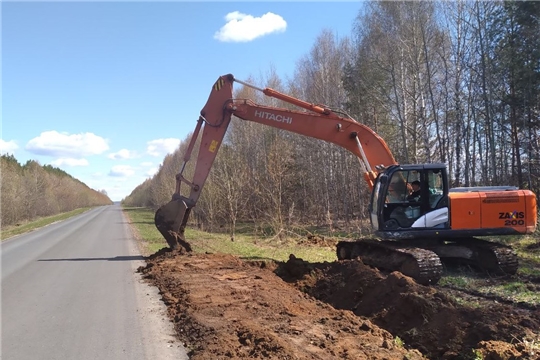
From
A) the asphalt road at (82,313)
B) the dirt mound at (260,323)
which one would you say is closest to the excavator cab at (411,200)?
the dirt mound at (260,323)

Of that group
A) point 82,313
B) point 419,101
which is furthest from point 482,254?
point 419,101

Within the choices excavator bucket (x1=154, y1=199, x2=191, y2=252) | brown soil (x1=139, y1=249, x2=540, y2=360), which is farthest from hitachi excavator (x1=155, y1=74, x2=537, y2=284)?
excavator bucket (x1=154, y1=199, x2=191, y2=252)

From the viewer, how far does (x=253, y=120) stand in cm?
1391

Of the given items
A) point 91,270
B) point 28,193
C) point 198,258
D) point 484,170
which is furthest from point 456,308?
point 28,193

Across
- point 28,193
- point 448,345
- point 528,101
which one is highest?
point 528,101

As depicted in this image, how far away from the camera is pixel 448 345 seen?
5.89m

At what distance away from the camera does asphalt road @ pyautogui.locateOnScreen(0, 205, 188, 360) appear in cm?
606

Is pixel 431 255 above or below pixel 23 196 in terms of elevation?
below

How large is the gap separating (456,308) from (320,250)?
33.1 ft

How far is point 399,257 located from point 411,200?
152 cm

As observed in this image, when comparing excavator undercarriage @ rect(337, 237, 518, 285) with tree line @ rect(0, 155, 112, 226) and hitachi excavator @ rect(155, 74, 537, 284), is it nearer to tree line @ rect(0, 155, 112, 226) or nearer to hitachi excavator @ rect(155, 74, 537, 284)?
hitachi excavator @ rect(155, 74, 537, 284)

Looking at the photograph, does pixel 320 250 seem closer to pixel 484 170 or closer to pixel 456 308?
pixel 456 308

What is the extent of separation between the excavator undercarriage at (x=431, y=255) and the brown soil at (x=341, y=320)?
3.55 ft

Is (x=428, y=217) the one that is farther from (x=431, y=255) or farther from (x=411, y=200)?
(x=431, y=255)
